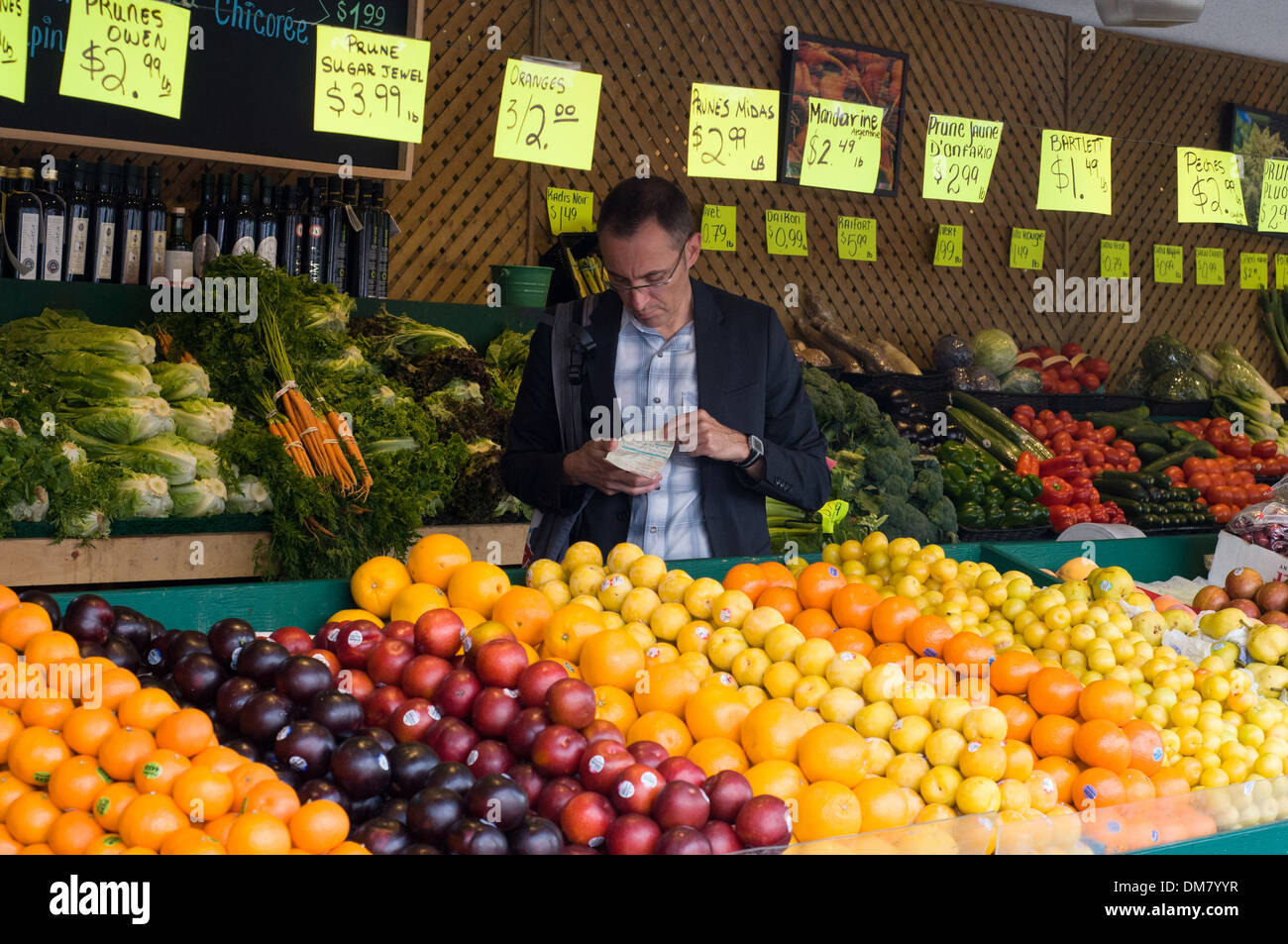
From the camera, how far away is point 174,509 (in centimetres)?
347

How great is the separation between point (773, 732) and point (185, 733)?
849 mm

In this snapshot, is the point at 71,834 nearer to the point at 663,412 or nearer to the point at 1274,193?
the point at 663,412

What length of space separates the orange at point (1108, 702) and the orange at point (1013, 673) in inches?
5.0

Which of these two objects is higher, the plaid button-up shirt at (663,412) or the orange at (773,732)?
the plaid button-up shirt at (663,412)

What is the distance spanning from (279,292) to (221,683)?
2.47m

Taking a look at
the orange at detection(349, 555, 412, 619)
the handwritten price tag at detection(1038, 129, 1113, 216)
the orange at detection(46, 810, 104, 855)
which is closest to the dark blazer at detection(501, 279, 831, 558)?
the orange at detection(349, 555, 412, 619)

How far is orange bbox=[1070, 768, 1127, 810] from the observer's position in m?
1.76

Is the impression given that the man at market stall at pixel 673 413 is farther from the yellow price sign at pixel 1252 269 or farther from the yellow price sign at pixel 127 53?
the yellow price sign at pixel 1252 269

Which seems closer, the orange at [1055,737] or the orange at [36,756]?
the orange at [36,756]

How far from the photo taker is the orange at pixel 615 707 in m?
1.88

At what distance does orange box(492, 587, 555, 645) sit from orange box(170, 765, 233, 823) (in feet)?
2.45

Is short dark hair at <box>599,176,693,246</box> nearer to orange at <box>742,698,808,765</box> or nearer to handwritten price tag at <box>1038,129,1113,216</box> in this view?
orange at <box>742,698,808,765</box>

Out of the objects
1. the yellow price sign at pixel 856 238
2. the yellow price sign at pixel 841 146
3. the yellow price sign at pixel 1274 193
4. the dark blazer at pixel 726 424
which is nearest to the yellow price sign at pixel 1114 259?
the yellow price sign at pixel 856 238

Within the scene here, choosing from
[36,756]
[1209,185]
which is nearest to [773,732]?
[36,756]
